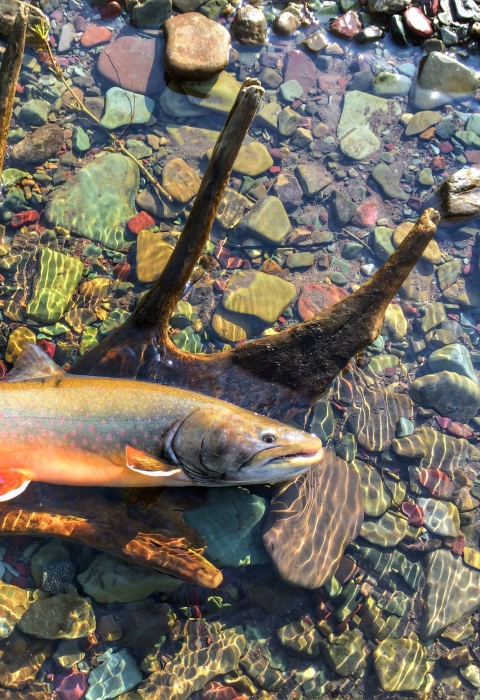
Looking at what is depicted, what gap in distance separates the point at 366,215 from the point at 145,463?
5.03m

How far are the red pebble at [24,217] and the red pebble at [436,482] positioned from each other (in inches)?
231

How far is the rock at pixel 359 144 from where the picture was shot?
25.4ft

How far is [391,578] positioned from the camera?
565 cm

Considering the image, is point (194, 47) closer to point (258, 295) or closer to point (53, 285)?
point (258, 295)

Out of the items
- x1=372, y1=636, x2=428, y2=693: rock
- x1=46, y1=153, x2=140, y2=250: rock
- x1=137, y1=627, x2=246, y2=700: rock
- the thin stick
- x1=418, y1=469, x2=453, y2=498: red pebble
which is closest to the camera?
the thin stick

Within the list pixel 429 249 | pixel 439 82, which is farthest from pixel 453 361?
pixel 439 82

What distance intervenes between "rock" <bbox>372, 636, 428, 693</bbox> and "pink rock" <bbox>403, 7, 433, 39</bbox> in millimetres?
9002

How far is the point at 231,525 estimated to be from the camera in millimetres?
5062

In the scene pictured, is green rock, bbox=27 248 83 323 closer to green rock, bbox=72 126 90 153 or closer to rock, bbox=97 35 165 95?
green rock, bbox=72 126 90 153

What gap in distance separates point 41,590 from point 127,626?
938 millimetres

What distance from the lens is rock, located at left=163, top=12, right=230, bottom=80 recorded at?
737 cm

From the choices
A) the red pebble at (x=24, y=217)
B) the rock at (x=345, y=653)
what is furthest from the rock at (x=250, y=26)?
the rock at (x=345, y=653)

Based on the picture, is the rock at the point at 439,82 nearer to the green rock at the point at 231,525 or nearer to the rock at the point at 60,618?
the green rock at the point at 231,525

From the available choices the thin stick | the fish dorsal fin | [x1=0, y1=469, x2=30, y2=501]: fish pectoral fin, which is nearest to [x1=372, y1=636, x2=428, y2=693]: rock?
[x1=0, y1=469, x2=30, y2=501]: fish pectoral fin
